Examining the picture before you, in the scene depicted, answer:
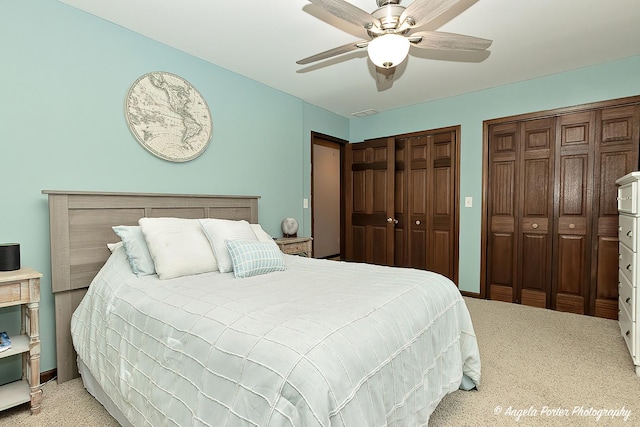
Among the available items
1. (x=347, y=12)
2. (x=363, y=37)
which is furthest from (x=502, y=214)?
(x=347, y=12)

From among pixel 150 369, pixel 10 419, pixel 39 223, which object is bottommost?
pixel 10 419

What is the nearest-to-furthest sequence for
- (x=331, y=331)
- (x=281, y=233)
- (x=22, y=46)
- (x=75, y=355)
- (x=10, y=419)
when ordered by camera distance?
(x=331, y=331)
(x=10, y=419)
(x=22, y=46)
(x=75, y=355)
(x=281, y=233)

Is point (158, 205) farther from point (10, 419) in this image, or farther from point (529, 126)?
point (529, 126)

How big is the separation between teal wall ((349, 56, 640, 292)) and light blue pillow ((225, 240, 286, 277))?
8.84 feet

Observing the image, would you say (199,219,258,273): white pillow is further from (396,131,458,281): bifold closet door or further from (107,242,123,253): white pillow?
(396,131,458,281): bifold closet door

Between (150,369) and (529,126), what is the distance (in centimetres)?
399

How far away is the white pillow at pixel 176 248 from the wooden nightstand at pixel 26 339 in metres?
0.56

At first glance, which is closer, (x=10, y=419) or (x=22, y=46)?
(x=10, y=419)

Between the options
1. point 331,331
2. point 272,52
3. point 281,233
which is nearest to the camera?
point 331,331

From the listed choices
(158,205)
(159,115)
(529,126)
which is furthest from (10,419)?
(529,126)

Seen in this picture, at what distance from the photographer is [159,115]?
2.56 m

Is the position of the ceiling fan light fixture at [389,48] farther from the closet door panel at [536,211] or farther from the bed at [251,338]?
the closet door panel at [536,211]

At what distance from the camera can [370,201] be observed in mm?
4664

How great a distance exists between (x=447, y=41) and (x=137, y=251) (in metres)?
2.26
